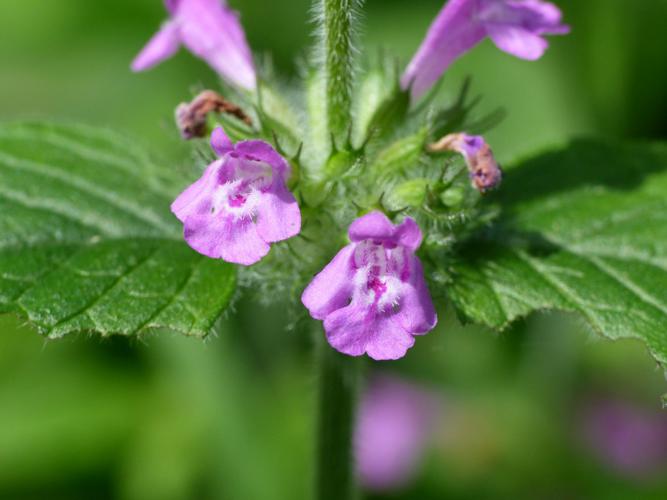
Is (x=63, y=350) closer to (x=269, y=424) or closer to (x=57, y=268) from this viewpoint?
(x=269, y=424)

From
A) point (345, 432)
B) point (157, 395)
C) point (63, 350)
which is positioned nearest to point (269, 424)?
point (157, 395)

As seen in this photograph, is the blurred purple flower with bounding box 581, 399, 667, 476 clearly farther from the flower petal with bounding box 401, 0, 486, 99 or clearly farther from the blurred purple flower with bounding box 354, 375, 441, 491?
the flower petal with bounding box 401, 0, 486, 99

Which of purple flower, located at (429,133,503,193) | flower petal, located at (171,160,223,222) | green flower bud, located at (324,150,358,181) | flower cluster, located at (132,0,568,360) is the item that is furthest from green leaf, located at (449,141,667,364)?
flower petal, located at (171,160,223,222)

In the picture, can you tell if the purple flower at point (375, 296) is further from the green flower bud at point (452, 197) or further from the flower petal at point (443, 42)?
the flower petal at point (443, 42)

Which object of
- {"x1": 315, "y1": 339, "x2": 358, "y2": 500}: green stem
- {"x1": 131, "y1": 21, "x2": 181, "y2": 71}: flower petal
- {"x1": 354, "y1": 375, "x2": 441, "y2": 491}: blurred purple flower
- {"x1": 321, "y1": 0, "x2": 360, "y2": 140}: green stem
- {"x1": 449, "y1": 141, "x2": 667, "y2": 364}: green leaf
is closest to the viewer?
{"x1": 321, "y1": 0, "x2": 360, "y2": 140}: green stem

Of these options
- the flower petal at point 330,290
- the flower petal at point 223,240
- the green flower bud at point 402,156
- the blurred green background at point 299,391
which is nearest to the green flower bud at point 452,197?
the green flower bud at point 402,156
